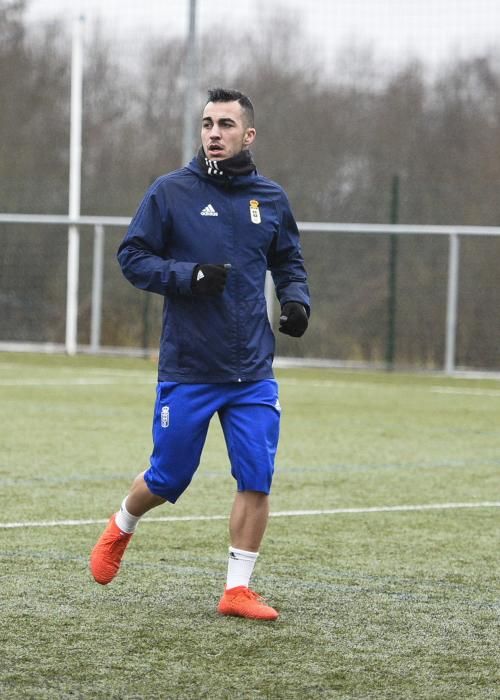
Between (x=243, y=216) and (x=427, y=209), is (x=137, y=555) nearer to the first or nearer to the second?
(x=243, y=216)

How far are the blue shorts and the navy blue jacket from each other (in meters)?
0.06

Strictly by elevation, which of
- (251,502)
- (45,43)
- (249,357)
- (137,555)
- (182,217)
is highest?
(45,43)

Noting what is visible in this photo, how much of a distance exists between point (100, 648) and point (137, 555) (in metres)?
1.71

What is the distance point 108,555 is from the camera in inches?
220

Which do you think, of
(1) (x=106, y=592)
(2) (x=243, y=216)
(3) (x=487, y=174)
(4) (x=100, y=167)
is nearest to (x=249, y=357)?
(2) (x=243, y=216)

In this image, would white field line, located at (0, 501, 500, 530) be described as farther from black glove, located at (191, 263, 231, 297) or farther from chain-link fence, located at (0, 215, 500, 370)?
chain-link fence, located at (0, 215, 500, 370)

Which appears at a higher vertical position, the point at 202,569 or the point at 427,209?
the point at 427,209

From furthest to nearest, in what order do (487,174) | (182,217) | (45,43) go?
(45,43) < (487,174) < (182,217)

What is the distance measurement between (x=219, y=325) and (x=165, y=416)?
0.38 metres

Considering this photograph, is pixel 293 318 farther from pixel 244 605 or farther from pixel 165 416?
pixel 244 605

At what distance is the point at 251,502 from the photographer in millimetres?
5457

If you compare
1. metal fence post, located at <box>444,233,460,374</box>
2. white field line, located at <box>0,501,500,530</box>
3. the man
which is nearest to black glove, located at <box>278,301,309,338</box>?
the man

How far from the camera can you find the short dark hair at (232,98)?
5.50 metres

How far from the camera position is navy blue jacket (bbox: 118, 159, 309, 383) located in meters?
5.44
